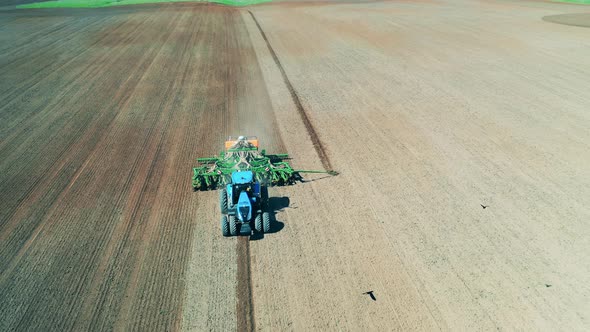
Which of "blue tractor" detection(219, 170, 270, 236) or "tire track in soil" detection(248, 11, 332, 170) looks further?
"tire track in soil" detection(248, 11, 332, 170)

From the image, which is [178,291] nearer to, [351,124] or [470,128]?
[351,124]

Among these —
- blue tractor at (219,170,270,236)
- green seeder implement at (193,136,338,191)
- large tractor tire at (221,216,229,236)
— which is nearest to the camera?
blue tractor at (219,170,270,236)

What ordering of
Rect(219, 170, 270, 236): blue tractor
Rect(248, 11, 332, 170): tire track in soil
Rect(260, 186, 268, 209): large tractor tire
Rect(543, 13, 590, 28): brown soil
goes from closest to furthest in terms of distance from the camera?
Rect(219, 170, 270, 236): blue tractor
Rect(260, 186, 268, 209): large tractor tire
Rect(248, 11, 332, 170): tire track in soil
Rect(543, 13, 590, 28): brown soil

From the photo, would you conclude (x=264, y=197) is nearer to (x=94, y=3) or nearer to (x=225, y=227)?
(x=225, y=227)

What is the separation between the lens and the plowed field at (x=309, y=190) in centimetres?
930

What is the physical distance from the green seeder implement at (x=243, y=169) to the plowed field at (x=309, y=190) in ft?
1.53

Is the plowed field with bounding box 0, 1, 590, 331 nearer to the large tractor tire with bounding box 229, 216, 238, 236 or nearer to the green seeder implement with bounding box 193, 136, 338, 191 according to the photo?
the large tractor tire with bounding box 229, 216, 238, 236

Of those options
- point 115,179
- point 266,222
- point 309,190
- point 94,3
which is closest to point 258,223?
point 266,222

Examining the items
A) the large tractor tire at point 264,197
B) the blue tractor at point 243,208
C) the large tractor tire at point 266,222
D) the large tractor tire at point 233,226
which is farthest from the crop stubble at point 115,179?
the large tractor tire at point 264,197

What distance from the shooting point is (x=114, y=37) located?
34.1 m

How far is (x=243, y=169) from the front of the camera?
13.0 meters

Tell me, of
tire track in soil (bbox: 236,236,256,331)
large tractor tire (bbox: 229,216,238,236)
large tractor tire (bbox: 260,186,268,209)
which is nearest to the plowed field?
tire track in soil (bbox: 236,236,256,331)

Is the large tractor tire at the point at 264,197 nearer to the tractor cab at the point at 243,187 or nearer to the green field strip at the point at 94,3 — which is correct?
the tractor cab at the point at 243,187

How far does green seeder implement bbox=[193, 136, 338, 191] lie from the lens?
13.1 meters
